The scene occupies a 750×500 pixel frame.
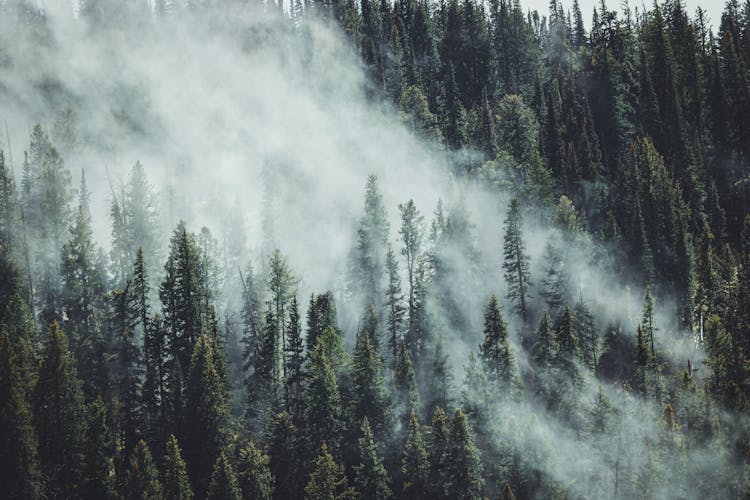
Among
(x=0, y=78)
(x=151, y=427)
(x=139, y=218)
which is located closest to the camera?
(x=151, y=427)

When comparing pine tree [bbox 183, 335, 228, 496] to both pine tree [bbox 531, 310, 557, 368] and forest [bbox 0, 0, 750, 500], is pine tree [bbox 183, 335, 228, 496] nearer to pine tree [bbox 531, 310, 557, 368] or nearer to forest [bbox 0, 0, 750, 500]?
forest [bbox 0, 0, 750, 500]

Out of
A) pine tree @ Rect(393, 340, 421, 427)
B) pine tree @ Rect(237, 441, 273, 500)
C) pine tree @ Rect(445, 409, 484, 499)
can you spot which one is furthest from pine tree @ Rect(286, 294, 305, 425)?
pine tree @ Rect(445, 409, 484, 499)

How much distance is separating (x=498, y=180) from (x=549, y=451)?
41.6m

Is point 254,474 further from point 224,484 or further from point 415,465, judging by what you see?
point 415,465

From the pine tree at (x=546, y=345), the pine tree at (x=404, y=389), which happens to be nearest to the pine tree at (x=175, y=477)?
the pine tree at (x=404, y=389)

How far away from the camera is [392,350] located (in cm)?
7838

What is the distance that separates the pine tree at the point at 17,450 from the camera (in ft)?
178

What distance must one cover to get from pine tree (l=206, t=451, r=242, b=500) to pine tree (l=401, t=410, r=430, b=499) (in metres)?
14.3

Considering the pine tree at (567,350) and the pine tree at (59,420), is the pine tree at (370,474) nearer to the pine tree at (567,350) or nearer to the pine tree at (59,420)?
the pine tree at (567,350)

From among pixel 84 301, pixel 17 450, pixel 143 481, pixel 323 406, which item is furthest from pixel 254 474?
pixel 84 301

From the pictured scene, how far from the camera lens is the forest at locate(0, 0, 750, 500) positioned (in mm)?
63156

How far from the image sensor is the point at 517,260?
8356 cm

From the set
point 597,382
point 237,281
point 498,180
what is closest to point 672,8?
point 498,180

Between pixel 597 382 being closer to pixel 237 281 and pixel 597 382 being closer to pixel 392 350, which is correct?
pixel 392 350
